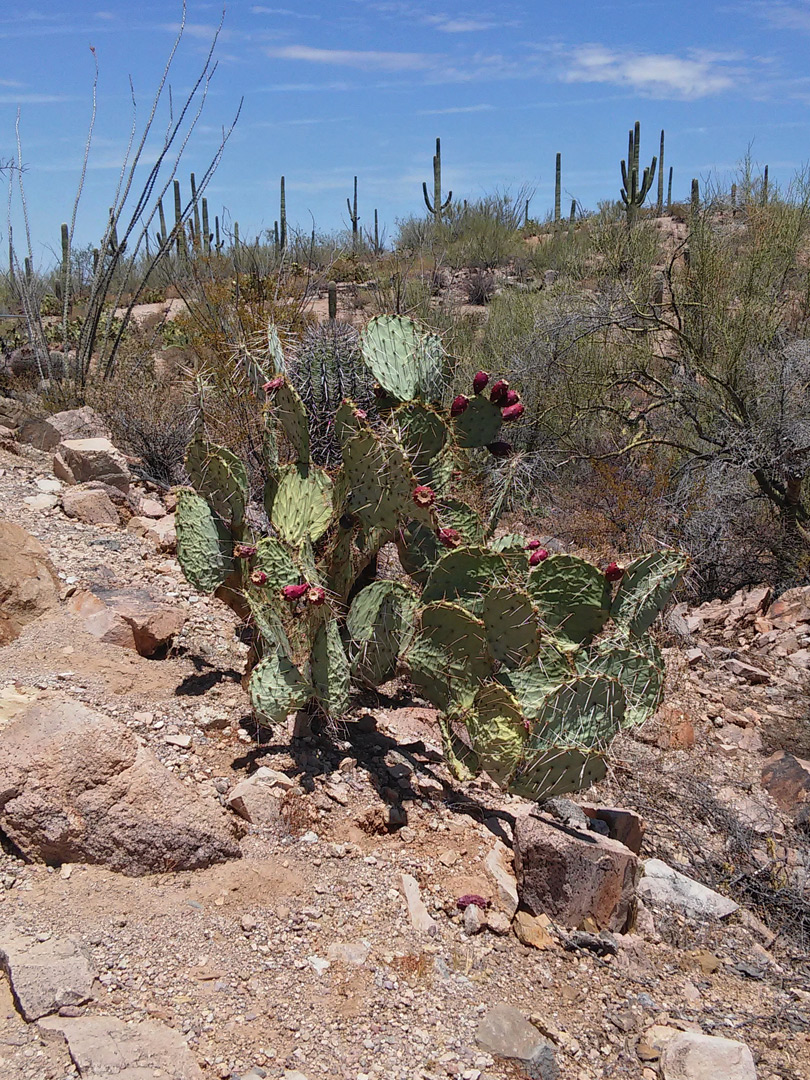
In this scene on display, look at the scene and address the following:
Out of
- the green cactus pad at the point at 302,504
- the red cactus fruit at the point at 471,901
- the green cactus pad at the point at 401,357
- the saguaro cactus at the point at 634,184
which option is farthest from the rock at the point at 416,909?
the saguaro cactus at the point at 634,184

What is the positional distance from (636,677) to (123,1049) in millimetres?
2599

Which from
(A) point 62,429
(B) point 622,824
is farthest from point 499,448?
(A) point 62,429

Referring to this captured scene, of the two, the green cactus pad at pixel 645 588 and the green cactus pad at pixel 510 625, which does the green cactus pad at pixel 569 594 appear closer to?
the green cactus pad at pixel 645 588

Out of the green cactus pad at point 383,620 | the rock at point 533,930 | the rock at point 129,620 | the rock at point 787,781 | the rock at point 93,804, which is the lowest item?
the rock at point 787,781

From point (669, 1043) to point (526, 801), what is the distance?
1505mm

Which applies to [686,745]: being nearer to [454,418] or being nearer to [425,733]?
[425,733]

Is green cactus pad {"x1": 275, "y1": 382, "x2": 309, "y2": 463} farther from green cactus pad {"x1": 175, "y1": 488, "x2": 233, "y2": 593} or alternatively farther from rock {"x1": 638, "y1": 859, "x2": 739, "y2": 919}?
rock {"x1": 638, "y1": 859, "x2": 739, "y2": 919}

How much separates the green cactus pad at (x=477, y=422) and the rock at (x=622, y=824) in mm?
1836

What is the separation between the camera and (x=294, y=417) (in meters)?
4.67

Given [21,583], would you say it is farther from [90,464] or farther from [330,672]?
[90,464]

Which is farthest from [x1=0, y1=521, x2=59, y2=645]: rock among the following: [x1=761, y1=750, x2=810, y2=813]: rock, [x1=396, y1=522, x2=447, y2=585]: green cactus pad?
[x1=761, y1=750, x2=810, y2=813]: rock

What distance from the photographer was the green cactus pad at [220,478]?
4723 mm

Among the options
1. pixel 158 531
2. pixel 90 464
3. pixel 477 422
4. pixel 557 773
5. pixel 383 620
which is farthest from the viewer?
pixel 90 464

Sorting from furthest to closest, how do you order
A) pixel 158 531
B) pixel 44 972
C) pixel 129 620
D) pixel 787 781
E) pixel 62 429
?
1. pixel 62 429
2. pixel 158 531
3. pixel 787 781
4. pixel 129 620
5. pixel 44 972
